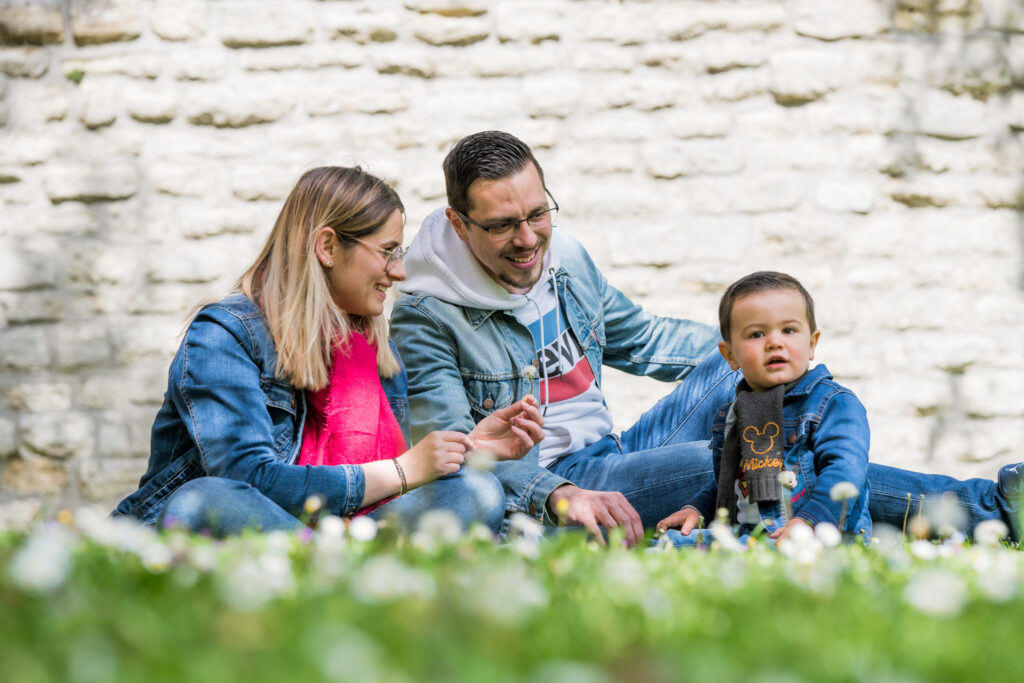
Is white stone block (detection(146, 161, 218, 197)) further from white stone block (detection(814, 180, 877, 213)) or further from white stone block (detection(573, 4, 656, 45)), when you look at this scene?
white stone block (detection(814, 180, 877, 213))

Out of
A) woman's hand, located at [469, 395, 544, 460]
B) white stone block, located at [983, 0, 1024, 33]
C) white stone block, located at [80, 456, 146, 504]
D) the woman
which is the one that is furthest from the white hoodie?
white stone block, located at [983, 0, 1024, 33]

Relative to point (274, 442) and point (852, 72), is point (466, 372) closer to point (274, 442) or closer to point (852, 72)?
point (274, 442)

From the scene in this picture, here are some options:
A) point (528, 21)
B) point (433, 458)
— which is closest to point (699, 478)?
point (433, 458)

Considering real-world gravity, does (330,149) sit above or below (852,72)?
below

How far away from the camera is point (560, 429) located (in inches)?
128

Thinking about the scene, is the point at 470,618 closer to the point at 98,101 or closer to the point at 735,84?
the point at 735,84

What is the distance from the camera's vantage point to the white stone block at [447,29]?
429 cm

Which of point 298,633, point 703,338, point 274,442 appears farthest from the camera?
point 703,338

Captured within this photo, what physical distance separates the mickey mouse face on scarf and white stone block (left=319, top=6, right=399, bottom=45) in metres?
2.47

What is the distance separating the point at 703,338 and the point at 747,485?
98 centimetres

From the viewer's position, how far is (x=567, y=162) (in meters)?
4.32

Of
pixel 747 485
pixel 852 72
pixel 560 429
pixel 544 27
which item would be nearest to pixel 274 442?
pixel 560 429

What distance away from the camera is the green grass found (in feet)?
3.37

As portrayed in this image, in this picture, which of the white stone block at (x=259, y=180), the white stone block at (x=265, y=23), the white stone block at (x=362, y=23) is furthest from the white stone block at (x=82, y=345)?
the white stone block at (x=362, y=23)
